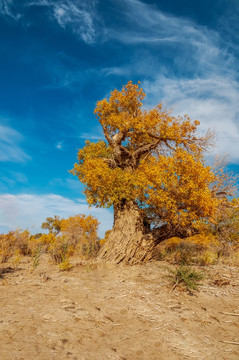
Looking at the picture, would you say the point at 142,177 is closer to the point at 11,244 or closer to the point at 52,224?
the point at 11,244

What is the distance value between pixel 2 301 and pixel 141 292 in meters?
3.53

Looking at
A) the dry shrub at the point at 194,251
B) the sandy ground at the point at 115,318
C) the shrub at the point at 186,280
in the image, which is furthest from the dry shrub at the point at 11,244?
the dry shrub at the point at 194,251

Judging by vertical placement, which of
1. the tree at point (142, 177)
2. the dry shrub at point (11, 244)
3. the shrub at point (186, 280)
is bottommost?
the shrub at point (186, 280)

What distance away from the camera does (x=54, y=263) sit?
11.4m

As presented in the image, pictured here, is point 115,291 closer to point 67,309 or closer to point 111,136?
point 67,309

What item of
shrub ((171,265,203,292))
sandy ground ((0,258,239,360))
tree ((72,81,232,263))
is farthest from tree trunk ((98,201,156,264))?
shrub ((171,265,203,292))

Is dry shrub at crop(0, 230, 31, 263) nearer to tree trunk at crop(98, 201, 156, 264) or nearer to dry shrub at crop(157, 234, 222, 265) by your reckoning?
tree trunk at crop(98, 201, 156, 264)

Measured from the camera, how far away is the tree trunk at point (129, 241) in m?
11.0

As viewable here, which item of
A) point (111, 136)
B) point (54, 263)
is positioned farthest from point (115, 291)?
point (111, 136)

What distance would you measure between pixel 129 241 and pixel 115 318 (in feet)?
19.6

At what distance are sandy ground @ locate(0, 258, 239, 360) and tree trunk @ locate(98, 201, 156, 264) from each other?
252 cm

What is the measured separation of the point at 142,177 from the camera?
1012 cm

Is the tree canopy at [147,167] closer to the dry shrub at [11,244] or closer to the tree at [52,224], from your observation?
the dry shrub at [11,244]

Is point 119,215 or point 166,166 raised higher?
point 166,166
